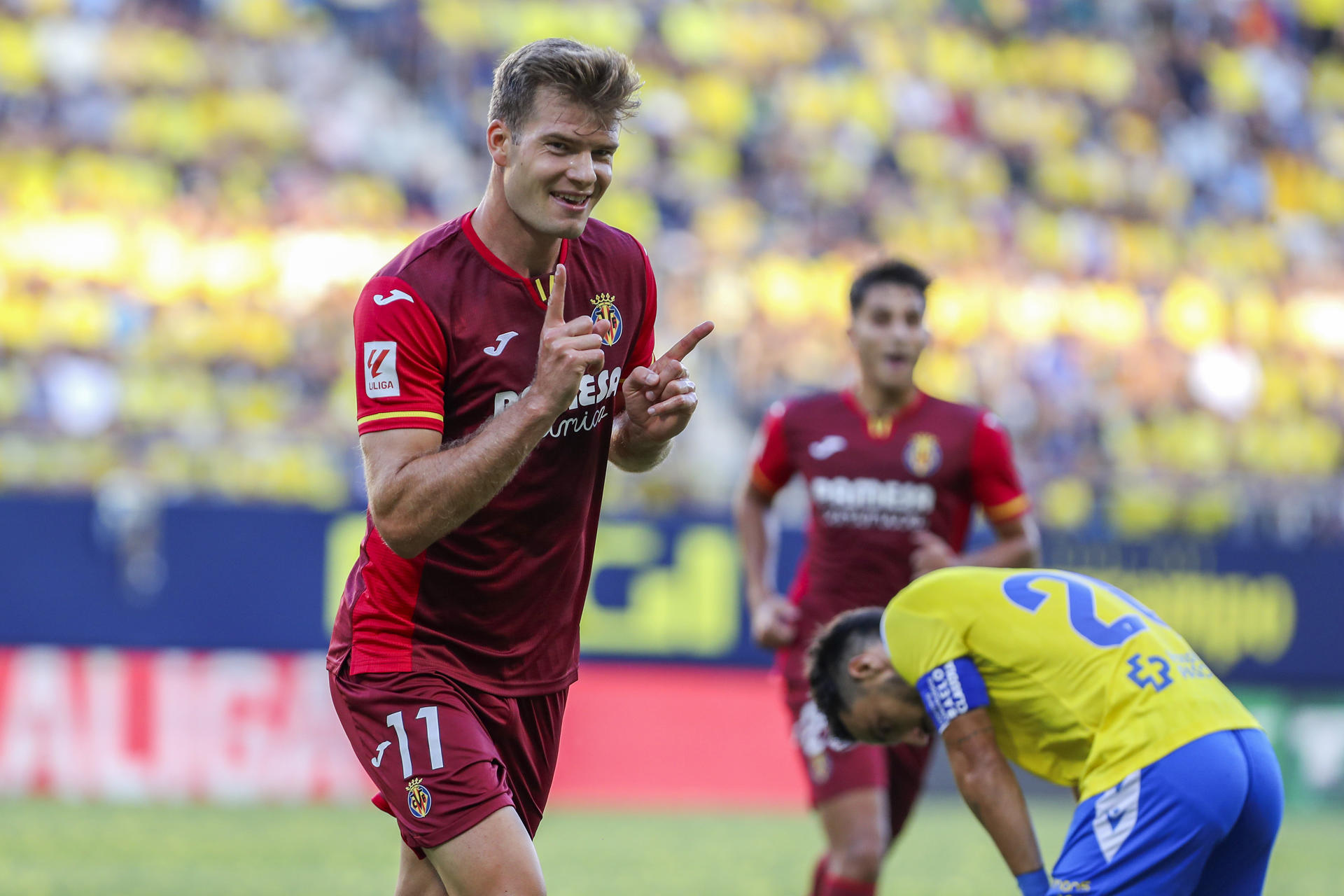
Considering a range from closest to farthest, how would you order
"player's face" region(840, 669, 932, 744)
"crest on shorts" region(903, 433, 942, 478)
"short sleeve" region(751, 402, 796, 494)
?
1. "player's face" region(840, 669, 932, 744)
2. "crest on shorts" region(903, 433, 942, 478)
3. "short sleeve" region(751, 402, 796, 494)

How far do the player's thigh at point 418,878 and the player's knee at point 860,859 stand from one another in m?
2.27

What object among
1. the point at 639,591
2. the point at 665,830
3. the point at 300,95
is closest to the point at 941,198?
the point at 300,95

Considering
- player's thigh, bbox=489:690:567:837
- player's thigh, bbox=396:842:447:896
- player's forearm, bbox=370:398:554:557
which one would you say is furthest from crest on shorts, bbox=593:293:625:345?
player's thigh, bbox=396:842:447:896

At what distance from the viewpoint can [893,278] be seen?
671 cm

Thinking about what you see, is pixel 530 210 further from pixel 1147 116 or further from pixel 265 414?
pixel 1147 116

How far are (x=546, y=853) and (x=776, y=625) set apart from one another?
427 centimetres

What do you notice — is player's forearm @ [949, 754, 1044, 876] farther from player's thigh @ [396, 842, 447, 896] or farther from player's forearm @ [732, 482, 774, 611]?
player's forearm @ [732, 482, 774, 611]

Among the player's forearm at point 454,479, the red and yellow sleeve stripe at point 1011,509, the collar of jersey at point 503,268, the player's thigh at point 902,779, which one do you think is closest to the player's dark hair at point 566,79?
the collar of jersey at point 503,268

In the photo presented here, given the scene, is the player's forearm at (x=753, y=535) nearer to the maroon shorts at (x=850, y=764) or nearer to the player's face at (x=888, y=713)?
the maroon shorts at (x=850, y=764)

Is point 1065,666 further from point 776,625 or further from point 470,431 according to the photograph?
point 776,625

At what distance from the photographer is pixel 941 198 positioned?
66.3 feet

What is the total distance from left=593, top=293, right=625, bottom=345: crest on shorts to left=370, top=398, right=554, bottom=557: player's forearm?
56cm

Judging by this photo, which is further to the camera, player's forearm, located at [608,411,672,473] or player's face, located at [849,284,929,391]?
player's face, located at [849,284,929,391]

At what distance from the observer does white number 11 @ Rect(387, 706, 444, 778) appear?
3.98 meters
